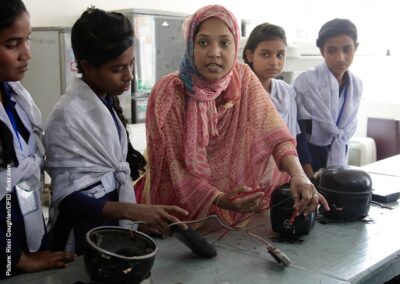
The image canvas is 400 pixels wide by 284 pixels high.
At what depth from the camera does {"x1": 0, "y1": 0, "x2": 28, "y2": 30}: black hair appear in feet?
3.89

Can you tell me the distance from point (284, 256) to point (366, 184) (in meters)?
0.48

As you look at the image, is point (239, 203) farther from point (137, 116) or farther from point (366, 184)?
point (137, 116)

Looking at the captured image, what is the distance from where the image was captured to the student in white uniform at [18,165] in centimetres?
119

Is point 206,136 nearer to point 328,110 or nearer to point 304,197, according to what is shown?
point 304,197

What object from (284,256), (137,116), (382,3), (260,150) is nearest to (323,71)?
(260,150)

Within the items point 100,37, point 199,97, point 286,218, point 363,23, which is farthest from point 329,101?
point 363,23

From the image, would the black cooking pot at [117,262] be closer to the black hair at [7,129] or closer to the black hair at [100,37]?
the black hair at [7,129]

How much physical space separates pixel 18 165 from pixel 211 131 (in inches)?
25.6

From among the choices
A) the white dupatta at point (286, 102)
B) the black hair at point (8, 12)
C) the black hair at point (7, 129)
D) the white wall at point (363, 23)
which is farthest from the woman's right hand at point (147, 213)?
the white wall at point (363, 23)

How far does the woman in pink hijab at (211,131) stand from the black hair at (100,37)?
293 millimetres

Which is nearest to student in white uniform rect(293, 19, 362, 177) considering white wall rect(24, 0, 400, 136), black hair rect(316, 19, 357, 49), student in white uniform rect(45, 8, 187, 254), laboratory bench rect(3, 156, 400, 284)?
black hair rect(316, 19, 357, 49)

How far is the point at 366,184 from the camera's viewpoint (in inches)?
63.7

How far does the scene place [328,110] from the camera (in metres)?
2.36

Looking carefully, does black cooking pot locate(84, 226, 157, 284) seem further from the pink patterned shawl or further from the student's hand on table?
the pink patterned shawl
